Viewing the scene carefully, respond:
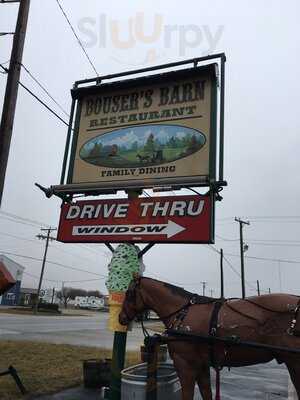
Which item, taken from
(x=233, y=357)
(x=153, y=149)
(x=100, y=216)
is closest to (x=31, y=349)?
(x=100, y=216)

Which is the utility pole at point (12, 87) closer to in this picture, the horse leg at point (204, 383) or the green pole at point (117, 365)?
the green pole at point (117, 365)

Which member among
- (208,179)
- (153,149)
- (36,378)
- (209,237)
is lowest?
(36,378)

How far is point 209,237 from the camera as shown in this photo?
841 cm

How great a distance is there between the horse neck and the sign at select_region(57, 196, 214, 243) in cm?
173

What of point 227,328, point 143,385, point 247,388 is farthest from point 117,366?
point 247,388

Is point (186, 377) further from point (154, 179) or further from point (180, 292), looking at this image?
point (154, 179)

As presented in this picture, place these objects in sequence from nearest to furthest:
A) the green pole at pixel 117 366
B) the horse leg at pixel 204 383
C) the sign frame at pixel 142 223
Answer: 1. the horse leg at pixel 204 383
2. the green pole at pixel 117 366
3. the sign frame at pixel 142 223

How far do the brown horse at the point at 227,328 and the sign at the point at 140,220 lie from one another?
6.37ft

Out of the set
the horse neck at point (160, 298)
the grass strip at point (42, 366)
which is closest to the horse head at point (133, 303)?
the horse neck at point (160, 298)

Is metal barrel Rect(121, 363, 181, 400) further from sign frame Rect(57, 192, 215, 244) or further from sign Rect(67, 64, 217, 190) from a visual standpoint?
sign Rect(67, 64, 217, 190)

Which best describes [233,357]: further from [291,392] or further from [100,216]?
[291,392]

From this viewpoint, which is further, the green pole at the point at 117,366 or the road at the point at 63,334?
the road at the point at 63,334

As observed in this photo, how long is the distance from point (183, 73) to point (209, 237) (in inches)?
150

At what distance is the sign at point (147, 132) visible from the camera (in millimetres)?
9281
